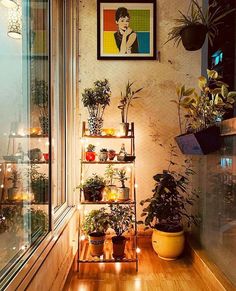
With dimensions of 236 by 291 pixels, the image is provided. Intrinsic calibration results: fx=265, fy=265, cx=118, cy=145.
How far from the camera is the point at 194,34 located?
7.34 ft

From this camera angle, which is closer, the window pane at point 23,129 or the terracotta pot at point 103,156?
the window pane at point 23,129

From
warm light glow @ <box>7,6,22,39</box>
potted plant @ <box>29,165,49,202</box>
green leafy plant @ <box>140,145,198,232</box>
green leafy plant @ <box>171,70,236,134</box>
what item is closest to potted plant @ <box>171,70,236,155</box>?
green leafy plant @ <box>171,70,236,134</box>

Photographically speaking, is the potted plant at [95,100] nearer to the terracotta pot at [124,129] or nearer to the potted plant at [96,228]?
the terracotta pot at [124,129]

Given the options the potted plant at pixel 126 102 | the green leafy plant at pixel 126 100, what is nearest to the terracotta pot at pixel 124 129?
the potted plant at pixel 126 102

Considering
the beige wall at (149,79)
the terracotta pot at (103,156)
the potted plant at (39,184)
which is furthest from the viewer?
the beige wall at (149,79)

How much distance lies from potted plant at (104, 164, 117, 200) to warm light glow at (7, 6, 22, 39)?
142cm

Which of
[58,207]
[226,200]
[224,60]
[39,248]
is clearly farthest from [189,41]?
[39,248]

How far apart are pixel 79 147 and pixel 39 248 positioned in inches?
55.8

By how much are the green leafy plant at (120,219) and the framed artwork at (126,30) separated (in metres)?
1.54

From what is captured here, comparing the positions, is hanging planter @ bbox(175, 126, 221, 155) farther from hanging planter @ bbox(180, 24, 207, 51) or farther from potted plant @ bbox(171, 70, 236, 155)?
hanging planter @ bbox(180, 24, 207, 51)

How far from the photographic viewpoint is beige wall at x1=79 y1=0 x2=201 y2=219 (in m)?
2.77

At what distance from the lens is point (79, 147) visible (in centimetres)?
277

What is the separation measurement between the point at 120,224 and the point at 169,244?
1.53 feet

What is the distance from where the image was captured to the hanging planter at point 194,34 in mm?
2227
